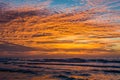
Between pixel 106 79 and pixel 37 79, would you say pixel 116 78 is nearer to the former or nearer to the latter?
pixel 106 79

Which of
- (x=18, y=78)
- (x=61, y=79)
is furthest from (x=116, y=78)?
(x=18, y=78)

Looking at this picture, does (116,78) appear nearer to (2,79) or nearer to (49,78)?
(49,78)

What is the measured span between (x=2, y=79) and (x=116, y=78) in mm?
9776

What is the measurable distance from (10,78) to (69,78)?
506 cm

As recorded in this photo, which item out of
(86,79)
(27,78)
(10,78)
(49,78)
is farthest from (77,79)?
(10,78)

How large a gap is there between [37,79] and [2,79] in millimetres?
2926

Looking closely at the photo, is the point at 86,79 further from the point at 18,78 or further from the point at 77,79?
the point at 18,78

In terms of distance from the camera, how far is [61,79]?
20.0 m

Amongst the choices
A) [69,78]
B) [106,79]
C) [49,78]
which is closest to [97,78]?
[106,79]

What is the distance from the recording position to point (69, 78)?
2059 centimetres

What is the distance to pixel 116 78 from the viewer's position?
20938mm

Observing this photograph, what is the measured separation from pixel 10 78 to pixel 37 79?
2.44 metres

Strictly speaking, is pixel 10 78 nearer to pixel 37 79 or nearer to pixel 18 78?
pixel 18 78

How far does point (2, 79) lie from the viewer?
20016 millimetres
